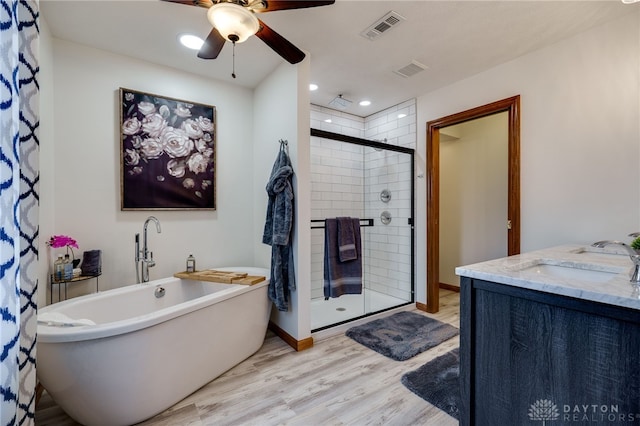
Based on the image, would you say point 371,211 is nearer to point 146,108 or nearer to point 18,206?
point 146,108

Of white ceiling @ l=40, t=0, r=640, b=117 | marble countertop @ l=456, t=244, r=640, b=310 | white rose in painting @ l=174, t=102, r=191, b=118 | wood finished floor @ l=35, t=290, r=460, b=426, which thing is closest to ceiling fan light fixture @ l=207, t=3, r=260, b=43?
white ceiling @ l=40, t=0, r=640, b=117

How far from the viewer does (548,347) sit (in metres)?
0.99

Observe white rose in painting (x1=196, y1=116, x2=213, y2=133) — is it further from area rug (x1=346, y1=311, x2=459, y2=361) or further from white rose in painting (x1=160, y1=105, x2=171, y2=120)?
area rug (x1=346, y1=311, x2=459, y2=361)

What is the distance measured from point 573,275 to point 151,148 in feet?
10.5

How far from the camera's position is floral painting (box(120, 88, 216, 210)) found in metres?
2.40

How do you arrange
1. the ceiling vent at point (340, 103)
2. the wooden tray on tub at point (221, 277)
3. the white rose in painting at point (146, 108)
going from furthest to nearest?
1. the ceiling vent at point (340, 103)
2. the white rose in painting at point (146, 108)
3. the wooden tray on tub at point (221, 277)

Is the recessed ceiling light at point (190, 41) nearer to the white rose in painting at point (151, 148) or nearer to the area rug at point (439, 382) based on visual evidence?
the white rose in painting at point (151, 148)

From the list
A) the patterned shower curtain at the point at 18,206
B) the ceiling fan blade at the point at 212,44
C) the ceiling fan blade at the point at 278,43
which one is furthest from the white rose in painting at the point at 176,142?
the patterned shower curtain at the point at 18,206

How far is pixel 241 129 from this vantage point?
3055 millimetres

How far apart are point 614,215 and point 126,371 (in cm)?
336

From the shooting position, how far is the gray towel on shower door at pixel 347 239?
2824 millimetres

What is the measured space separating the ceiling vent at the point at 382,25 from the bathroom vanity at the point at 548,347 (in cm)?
180

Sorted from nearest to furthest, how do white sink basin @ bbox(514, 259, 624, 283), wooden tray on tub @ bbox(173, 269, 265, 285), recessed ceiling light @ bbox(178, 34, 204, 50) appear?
white sink basin @ bbox(514, 259, 624, 283), recessed ceiling light @ bbox(178, 34, 204, 50), wooden tray on tub @ bbox(173, 269, 265, 285)

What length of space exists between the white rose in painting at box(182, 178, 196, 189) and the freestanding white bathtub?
98 centimetres
